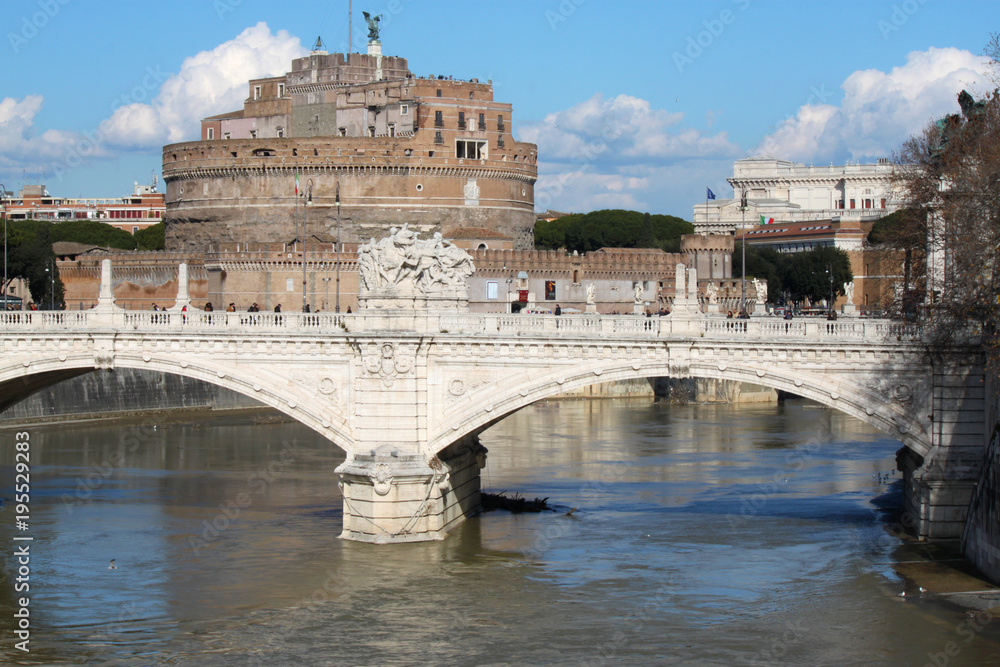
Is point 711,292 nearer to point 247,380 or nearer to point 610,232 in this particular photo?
point 610,232

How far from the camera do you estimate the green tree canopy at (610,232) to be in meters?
94.8

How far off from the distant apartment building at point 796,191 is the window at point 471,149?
45278 mm

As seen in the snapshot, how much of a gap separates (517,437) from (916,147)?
1926 cm

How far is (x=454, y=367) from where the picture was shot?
27.2 metres

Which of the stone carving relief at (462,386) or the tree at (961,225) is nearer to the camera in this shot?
the tree at (961,225)

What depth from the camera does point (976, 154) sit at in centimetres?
2620

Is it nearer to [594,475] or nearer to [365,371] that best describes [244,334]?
[365,371]

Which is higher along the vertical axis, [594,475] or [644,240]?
[644,240]

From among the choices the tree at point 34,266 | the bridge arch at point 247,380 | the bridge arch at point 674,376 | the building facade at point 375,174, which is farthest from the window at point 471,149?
the bridge arch at point 674,376

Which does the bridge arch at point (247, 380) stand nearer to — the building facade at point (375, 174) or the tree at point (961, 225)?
the tree at point (961, 225)

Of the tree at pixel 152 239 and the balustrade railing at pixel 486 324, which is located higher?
the tree at pixel 152 239

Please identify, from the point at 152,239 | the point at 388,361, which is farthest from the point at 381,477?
the point at 152,239

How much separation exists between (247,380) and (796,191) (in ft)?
332

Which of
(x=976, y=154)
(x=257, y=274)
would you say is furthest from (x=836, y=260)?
(x=976, y=154)
